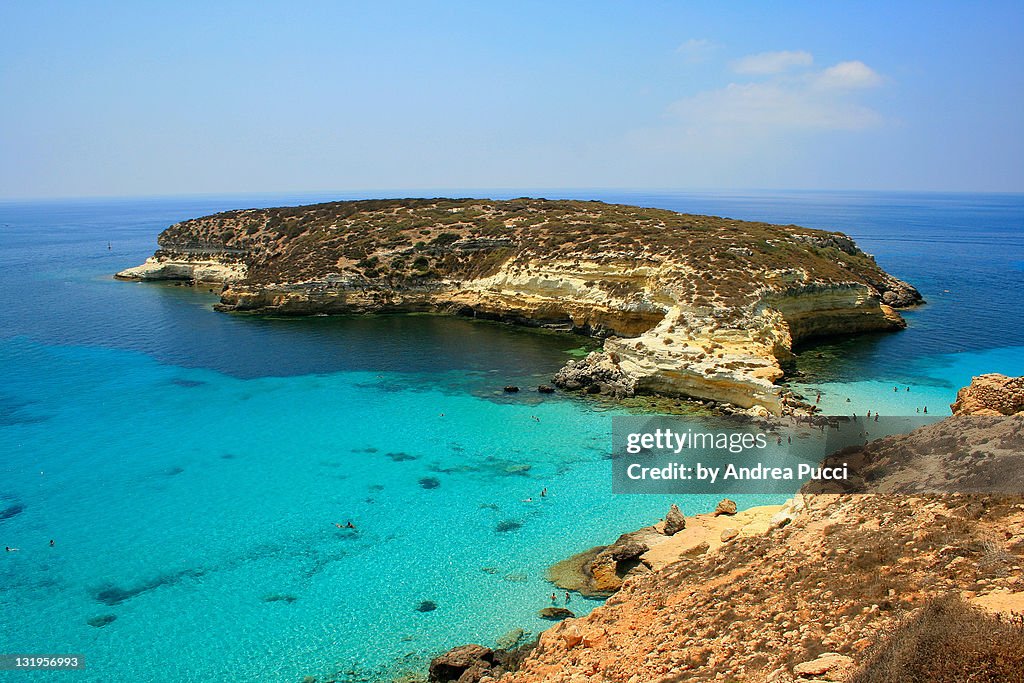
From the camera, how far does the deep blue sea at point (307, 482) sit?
60.2ft

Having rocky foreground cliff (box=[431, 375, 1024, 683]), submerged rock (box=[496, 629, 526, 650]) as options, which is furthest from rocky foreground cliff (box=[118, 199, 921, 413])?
submerged rock (box=[496, 629, 526, 650])

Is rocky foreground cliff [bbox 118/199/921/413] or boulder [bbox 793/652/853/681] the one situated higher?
rocky foreground cliff [bbox 118/199/921/413]

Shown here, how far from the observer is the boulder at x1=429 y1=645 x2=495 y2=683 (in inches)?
616

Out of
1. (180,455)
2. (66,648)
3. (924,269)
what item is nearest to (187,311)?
(180,455)

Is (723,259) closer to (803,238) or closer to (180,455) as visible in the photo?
(803,238)

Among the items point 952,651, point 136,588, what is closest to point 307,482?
point 136,588

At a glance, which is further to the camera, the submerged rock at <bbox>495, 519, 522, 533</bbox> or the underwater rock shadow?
the submerged rock at <bbox>495, 519, 522, 533</bbox>

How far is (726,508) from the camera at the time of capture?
2283cm

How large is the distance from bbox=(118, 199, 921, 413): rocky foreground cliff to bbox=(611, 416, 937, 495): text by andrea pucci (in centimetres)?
282

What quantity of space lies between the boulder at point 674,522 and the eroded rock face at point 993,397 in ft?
30.7

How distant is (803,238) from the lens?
207 feet

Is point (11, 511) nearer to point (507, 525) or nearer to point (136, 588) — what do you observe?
point (136, 588)

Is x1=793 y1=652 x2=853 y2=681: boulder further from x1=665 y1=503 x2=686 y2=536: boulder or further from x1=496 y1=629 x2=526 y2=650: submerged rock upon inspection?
x1=665 y1=503 x2=686 y2=536: boulder

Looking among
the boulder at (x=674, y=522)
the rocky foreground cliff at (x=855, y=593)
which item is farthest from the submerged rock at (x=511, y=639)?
the boulder at (x=674, y=522)
